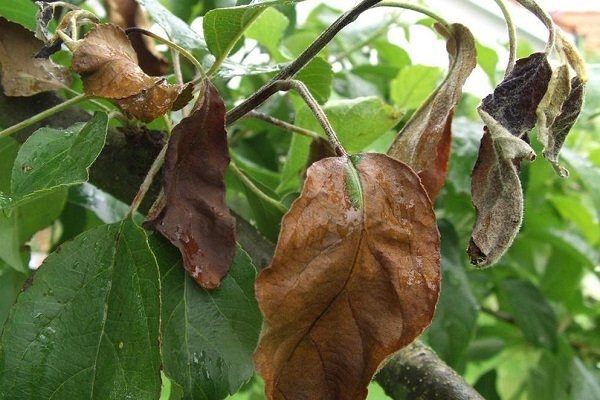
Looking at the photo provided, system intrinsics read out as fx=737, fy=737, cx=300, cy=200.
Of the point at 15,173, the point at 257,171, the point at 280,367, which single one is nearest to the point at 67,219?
the point at 257,171

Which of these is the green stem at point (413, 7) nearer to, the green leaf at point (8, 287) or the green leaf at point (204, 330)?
the green leaf at point (204, 330)

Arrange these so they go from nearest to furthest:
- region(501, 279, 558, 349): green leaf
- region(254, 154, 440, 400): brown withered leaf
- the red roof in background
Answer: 1. region(254, 154, 440, 400): brown withered leaf
2. region(501, 279, 558, 349): green leaf
3. the red roof in background

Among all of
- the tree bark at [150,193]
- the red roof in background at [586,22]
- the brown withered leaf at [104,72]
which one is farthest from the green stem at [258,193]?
the red roof in background at [586,22]

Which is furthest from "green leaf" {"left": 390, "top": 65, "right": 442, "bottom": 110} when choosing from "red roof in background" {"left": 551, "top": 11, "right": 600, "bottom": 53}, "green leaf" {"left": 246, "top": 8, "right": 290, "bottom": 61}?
"red roof in background" {"left": 551, "top": 11, "right": 600, "bottom": 53}

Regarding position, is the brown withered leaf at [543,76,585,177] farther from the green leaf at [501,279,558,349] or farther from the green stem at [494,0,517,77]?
the green leaf at [501,279,558,349]

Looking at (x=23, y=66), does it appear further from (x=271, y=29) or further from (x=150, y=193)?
(x=271, y=29)

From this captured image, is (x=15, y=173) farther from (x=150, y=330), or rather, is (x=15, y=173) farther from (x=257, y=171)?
(x=257, y=171)
